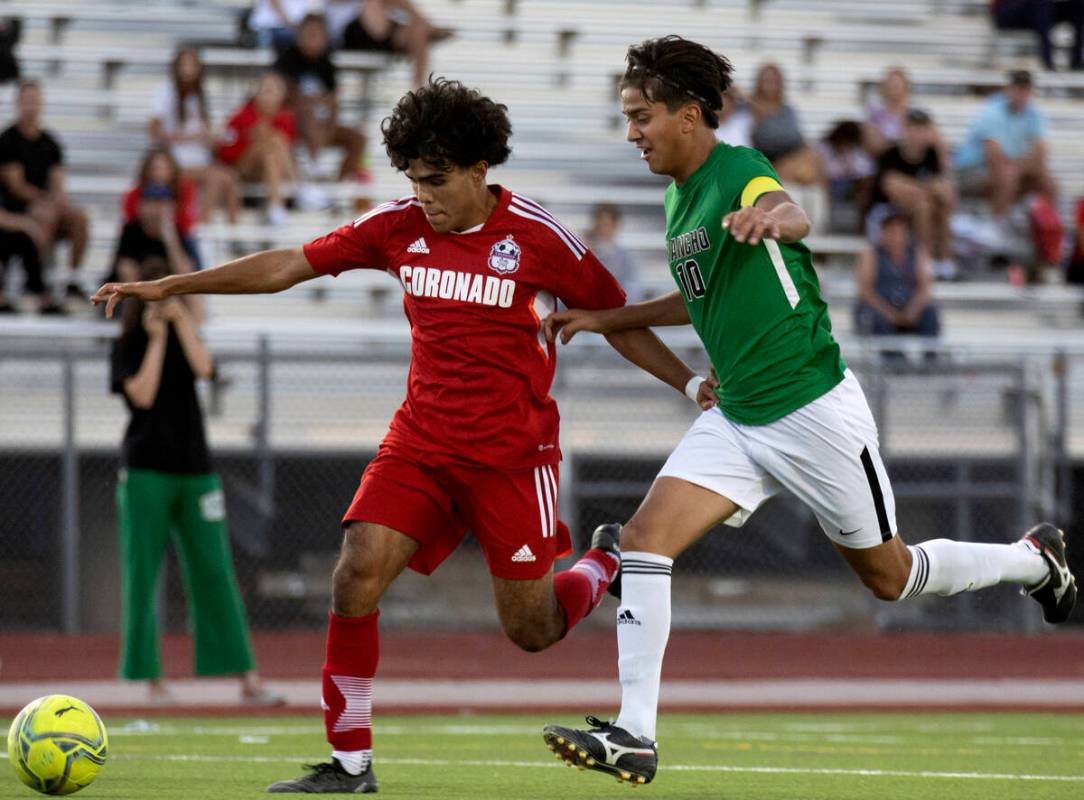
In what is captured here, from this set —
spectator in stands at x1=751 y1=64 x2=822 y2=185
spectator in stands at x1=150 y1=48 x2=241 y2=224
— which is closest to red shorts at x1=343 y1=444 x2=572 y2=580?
spectator in stands at x1=150 y1=48 x2=241 y2=224

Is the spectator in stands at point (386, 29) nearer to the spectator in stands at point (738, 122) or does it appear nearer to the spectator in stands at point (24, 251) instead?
the spectator in stands at point (738, 122)

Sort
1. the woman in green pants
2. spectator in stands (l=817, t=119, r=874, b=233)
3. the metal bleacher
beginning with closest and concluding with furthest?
the woman in green pants → the metal bleacher → spectator in stands (l=817, t=119, r=874, b=233)

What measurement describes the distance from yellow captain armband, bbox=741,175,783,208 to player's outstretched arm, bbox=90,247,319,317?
5.48 feet

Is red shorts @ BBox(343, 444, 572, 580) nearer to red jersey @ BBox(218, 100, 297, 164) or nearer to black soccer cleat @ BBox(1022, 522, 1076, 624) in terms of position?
black soccer cleat @ BBox(1022, 522, 1076, 624)

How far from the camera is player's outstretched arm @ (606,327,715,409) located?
292 inches

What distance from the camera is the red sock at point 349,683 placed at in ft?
22.9

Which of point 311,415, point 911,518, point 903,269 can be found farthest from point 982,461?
point 311,415

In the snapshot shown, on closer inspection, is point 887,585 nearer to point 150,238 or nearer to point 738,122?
point 150,238

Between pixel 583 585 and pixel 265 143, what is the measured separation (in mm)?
9952

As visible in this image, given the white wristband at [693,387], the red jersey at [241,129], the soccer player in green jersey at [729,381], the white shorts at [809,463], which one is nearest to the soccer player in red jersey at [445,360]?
the white wristband at [693,387]

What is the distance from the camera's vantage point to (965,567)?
730 centimetres

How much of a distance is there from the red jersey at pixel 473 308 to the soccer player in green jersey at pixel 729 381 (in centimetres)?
55

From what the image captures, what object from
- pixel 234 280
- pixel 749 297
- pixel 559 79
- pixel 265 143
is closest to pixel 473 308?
pixel 234 280

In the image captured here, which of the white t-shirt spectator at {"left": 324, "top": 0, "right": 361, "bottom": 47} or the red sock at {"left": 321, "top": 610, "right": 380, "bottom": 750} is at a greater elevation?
the white t-shirt spectator at {"left": 324, "top": 0, "right": 361, "bottom": 47}
